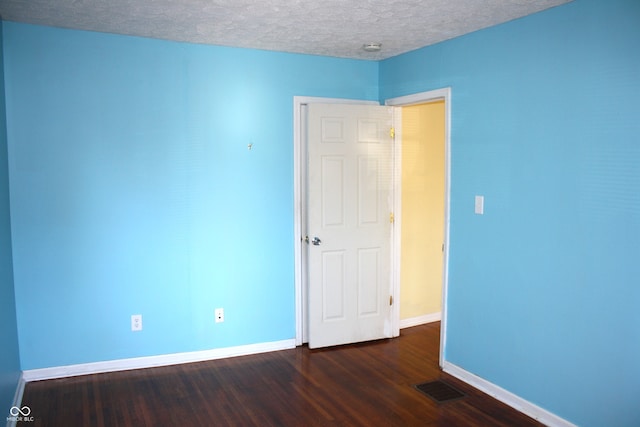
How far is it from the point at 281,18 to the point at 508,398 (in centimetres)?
286

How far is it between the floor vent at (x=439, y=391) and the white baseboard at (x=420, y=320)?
119 centimetres

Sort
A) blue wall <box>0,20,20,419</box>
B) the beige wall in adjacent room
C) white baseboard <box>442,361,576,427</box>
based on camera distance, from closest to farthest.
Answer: blue wall <box>0,20,20,419</box>, white baseboard <box>442,361,576,427</box>, the beige wall in adjacent room

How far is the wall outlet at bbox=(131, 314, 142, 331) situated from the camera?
12.0 ft

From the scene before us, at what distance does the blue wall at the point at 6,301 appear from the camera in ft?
8.96

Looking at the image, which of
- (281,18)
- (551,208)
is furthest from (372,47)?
(551,208)

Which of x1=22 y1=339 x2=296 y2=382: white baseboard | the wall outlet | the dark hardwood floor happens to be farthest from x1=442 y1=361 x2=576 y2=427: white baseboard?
the wall outlet

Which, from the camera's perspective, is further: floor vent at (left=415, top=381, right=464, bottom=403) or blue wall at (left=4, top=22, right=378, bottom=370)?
blue wall at (left=4, top=22, right=378, bottom=370)

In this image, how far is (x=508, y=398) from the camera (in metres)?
3.14

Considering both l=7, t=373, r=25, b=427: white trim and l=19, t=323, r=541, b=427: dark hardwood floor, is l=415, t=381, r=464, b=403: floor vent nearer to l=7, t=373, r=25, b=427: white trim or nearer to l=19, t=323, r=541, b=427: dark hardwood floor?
l=19, t=323, r=541, b=427: dark hardwood floor

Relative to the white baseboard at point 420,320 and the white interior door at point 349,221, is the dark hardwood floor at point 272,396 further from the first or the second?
the white baseboard at point 420,320

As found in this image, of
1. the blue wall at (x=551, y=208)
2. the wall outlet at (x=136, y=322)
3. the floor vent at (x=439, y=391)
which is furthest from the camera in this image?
the wall outlet at (x=136, y=322)

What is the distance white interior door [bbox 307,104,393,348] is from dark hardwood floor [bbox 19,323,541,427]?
13.7 inches

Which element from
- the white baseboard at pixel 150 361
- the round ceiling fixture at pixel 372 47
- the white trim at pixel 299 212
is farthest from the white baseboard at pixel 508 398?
the round ceiling fixture at pixel 372 47

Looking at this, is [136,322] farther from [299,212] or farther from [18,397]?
[299,212]
